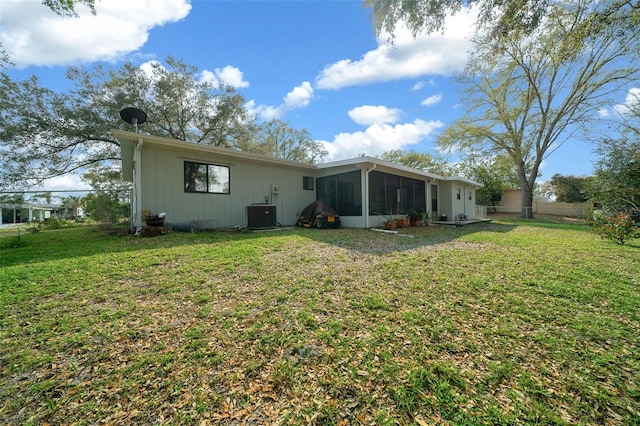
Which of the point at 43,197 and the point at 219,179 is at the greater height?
the point at 219,179

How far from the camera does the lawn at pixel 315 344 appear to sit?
1.54 m

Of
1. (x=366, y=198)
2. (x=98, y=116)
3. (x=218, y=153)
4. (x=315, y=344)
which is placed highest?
(x=98, y=116)

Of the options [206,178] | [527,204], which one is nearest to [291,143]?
[206,178]

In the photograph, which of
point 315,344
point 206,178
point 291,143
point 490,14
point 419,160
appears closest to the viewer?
point 315,344

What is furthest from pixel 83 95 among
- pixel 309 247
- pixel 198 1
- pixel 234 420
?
pixel 234 420

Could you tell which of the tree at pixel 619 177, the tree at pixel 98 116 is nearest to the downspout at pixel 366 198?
the tree at pixel 619 177

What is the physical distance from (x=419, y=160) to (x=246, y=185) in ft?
83.6

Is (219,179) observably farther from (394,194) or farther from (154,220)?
(394,194)

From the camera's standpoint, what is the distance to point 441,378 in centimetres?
176

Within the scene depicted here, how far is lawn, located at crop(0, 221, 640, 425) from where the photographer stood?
154 cm

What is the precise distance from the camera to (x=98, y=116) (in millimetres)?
12062

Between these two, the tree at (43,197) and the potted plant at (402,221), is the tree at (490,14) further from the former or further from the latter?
the tree at (43,197)

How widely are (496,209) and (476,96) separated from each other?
11.0 m

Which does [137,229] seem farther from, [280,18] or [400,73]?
[400,73]
